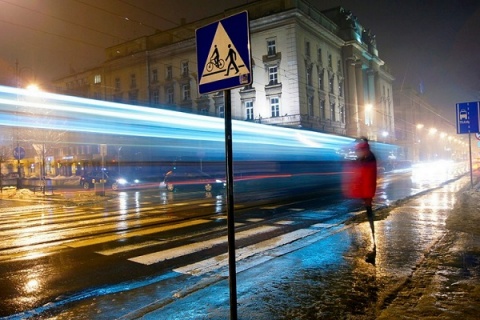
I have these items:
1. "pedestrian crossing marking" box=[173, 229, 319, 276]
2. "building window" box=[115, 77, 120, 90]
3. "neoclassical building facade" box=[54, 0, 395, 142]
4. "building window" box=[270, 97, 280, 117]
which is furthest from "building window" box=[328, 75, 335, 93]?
"pedestrian crossing marking" box=[173, 229, 319, 276]

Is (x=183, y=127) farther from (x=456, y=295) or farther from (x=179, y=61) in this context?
(x=179, y=61)

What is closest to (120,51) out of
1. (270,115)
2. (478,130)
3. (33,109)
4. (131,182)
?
(270,115)

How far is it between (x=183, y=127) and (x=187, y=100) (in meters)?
35.9

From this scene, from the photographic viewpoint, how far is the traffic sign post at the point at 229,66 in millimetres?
3332

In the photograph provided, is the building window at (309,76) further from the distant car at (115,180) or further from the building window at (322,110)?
the distant car at (115,180)

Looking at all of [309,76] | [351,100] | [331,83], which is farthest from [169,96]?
[351,100]

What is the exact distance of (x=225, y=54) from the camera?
3482 mm

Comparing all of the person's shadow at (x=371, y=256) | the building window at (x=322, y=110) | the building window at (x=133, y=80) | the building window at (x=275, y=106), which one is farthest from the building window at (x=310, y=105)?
the person's shadow at (x=371, y=256)

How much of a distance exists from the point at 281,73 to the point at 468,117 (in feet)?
100

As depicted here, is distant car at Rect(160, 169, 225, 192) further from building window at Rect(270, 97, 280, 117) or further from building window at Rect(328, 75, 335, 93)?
building window at Rect(328, 75, 335, 93)

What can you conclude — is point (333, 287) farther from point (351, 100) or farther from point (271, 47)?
point (351, 100)

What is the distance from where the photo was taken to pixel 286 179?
2553cm

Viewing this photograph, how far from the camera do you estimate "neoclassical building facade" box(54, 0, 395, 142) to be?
44719 mm

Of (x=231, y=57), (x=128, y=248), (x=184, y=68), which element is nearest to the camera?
(x=231, y=57)
